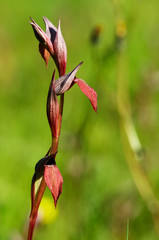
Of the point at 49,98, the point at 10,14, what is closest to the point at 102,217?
the point at 49,98

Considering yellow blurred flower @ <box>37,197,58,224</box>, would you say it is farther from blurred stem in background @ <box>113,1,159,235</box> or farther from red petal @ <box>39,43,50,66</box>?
red petal @ <box>39,43,50,66</box>

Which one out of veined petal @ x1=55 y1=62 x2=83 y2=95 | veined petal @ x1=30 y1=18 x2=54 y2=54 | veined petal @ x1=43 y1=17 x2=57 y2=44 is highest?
veined petal @ x1=43 y1=17 x2=57 y2=44

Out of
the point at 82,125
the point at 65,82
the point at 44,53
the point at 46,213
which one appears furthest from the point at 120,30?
the point at 65,82

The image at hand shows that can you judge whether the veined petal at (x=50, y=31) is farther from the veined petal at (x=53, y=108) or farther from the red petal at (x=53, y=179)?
the red petal at (x=53, y=179)

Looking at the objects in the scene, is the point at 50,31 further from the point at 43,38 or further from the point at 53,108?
the point at 53,108

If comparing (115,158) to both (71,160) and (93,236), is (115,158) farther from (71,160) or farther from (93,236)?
(93,236)

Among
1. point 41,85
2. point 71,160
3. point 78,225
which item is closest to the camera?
point 78,225

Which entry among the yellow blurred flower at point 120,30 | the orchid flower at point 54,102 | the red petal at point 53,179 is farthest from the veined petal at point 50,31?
the yellow blurred flower at point 120,30

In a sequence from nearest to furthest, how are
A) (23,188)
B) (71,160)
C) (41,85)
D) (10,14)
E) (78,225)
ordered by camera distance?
(78,225), (71,160), (23,188), (41,85), (10,14)

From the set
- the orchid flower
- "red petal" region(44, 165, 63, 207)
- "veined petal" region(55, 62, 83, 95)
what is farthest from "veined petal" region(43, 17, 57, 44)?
"red petal" region(44, 165, 63, 207)
